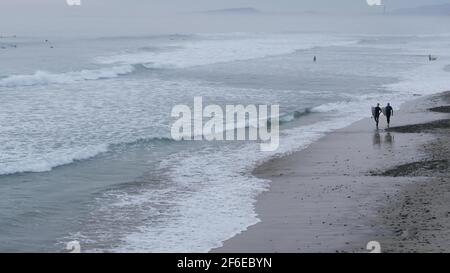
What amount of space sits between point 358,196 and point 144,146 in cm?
963

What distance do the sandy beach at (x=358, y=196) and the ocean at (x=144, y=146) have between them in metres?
0.77

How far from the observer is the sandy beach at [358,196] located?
1245cm

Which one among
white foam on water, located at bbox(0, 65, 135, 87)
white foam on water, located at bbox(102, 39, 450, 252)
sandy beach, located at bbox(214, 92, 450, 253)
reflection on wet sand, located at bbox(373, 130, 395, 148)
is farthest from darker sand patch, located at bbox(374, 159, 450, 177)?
white foam on water, located at bbox(0, 65, 135, 87)

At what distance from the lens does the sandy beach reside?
12445mm

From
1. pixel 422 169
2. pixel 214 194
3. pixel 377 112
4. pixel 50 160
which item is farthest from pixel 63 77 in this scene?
pixel 422 169

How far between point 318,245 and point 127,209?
5107 millimetres

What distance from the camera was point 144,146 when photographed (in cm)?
2320

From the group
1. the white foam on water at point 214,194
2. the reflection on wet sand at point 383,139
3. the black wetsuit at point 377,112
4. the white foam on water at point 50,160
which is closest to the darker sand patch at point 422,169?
the reflection on wet sand at point 383,139

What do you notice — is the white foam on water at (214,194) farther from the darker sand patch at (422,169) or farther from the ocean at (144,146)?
the darker sand patch at (422,169)

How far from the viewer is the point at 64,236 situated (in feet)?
43.7

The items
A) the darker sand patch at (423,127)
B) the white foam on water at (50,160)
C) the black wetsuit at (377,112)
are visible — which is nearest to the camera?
the white foam on water at (50,160)

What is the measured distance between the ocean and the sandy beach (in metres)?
0.77

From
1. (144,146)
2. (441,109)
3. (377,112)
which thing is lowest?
(144,146)

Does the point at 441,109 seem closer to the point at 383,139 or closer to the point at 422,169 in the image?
the point at 383,139
